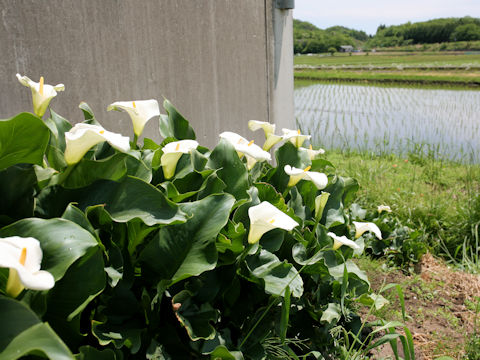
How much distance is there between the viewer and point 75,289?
0.74 metres

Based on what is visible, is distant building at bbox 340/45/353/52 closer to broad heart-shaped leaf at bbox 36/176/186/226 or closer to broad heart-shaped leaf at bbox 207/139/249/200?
broad heart-shaped leaf at bbox 207/139/249/200

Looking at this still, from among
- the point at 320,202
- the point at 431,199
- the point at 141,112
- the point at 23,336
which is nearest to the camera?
the point at 23,336

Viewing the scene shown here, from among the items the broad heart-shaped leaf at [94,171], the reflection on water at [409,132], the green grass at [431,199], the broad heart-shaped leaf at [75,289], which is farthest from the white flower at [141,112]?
the reflection on water at [409,132]

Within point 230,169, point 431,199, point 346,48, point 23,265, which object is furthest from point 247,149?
point 346,48

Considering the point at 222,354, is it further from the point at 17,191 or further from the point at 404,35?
the point at 404,35

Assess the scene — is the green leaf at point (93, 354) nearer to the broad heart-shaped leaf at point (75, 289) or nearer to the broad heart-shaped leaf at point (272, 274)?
the broad heart-shaped leaf at point (75, 289)

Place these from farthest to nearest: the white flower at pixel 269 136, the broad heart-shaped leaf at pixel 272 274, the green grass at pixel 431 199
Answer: the green grass at pixel 431 199 < the white flower at pixel 269 136 < the broad heart-shaped leaf at pixel 272 274

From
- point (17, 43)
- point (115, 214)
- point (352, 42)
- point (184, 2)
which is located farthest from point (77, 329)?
point (352, 42)

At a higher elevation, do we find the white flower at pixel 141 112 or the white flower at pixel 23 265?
the white flower at pixel 141 112

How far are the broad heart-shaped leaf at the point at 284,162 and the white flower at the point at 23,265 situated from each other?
3.14ft

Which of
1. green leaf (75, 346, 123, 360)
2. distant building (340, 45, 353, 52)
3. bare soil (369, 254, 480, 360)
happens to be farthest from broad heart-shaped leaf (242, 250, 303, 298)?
distant building (340, 45, 353, 52)

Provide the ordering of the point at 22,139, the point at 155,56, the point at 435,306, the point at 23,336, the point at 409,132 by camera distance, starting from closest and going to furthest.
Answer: the point at 23,336 → the point at 22,139 → the point at 435,306 → the point at 155,56 → the point at 409,132

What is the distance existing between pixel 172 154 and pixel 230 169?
0.70 feet

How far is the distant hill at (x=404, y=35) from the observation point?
47750 millimetres
